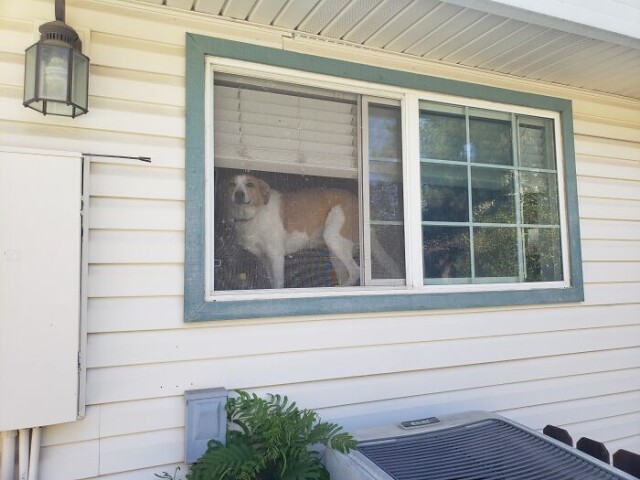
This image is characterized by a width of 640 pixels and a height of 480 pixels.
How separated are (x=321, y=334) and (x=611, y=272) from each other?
7.39 ft

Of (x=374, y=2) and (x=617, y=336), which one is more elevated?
(x=374, y=2)

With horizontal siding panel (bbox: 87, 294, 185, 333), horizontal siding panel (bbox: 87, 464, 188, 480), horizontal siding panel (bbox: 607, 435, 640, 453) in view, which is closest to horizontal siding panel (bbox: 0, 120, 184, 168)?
horizontal siding panel (bbox: 87, 294, 185, 333)

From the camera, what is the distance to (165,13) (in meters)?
2.17

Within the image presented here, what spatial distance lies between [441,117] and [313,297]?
4.61ft

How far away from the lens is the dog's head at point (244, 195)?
90.8 inches

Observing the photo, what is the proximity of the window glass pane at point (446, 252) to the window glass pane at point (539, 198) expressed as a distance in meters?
0.56

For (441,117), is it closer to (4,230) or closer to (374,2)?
(374,2)

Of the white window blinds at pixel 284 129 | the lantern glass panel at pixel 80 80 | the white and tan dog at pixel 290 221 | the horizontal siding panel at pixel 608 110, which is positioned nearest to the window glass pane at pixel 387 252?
the white and tan dog at pixel 290 221

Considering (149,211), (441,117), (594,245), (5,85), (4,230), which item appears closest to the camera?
(4,230)

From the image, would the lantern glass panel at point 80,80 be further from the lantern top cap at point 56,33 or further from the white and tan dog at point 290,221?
the white and tan dog at point 290,221

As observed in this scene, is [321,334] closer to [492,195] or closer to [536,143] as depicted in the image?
[492,195]

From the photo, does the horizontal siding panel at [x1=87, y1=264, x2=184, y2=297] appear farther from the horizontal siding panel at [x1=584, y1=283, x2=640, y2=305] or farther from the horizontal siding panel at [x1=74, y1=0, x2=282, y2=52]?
the horizontal siding panel at [x1=584, y1=283, x2=640, y2=305]

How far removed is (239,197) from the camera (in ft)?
7.63

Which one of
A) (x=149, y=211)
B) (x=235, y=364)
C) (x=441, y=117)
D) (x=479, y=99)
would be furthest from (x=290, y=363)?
(x=479, y=99)
